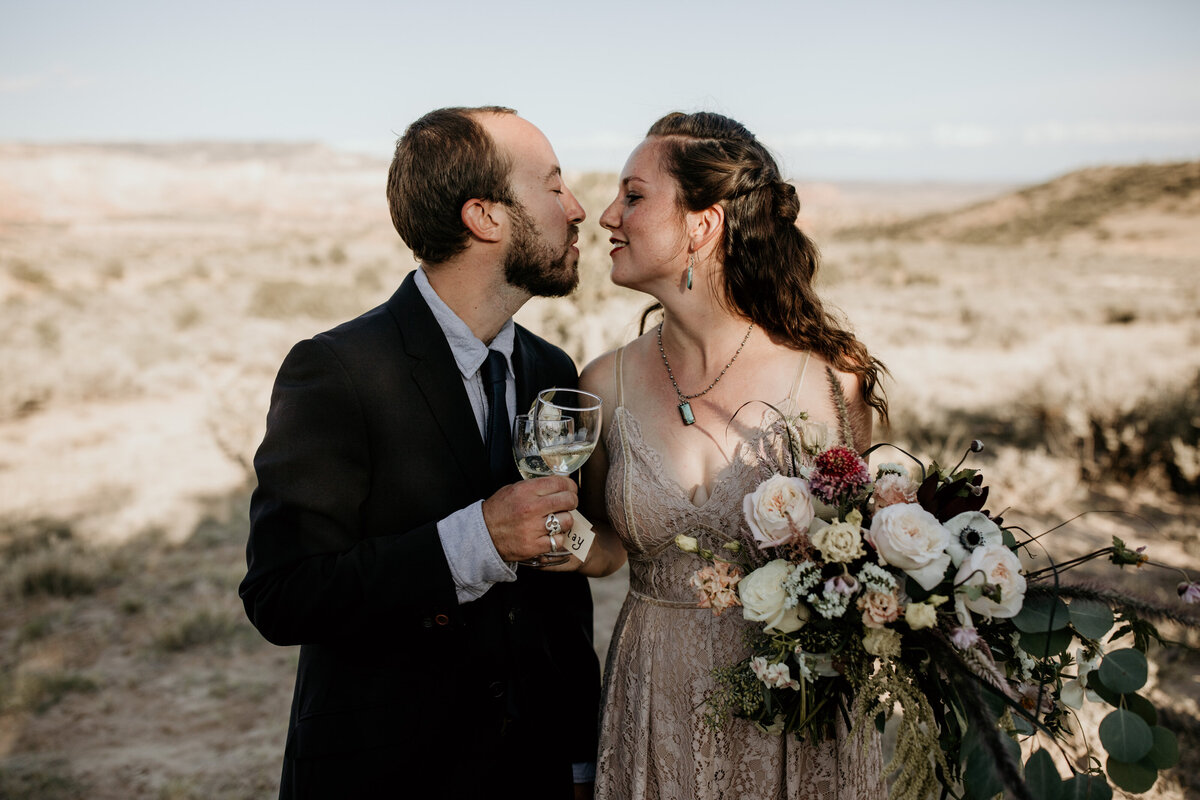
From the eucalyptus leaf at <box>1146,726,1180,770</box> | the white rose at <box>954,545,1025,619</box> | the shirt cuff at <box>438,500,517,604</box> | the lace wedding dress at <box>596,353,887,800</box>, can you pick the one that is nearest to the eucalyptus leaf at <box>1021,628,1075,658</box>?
the white rose at <box>954,545,1025,619</box>

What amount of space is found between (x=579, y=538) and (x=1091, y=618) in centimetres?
113

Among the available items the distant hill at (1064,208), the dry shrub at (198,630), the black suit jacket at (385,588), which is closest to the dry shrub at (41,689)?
the dry shrub at (198,630)

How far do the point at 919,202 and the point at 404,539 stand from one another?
128534 millimetres

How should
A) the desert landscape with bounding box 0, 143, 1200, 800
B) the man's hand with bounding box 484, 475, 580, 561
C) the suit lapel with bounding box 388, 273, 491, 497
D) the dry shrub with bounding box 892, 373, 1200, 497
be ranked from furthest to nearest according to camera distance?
the dry shrub with bounding box 892, 373, 1200, 497, the desert landscape with bounding box 0, 143, 1200, 800, the suit lapel with bounding box 388, 273, 491, 497, the man's hand with bounding box 484, 475, 580, 561

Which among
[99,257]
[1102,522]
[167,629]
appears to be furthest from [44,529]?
[99,257]

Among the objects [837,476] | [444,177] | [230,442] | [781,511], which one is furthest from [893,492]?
[230,442]

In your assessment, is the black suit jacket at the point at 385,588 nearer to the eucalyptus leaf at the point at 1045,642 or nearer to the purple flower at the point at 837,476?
the purple flower at the point at 837,476

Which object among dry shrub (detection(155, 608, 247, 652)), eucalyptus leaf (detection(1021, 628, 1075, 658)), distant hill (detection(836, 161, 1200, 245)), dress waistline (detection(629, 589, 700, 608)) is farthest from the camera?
distant hill (detection(836, 161, 1200, 245))

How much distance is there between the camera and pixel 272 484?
1.89m

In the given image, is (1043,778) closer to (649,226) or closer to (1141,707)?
(1141,707)

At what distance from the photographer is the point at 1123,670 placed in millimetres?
1572

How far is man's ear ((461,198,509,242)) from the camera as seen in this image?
92.0 inches

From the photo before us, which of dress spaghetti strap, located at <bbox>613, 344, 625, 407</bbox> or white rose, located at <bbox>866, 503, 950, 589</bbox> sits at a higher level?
dress spaghetti strap, located at <bbox>613, 344, 625, 407</bbox>

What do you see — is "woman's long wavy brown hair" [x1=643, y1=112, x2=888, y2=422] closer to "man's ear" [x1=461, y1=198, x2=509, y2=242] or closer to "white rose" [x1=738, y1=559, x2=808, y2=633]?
"man's ear" [x1=461, y1=198, x2=509, y2=242]
